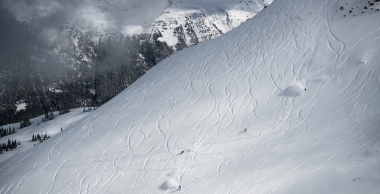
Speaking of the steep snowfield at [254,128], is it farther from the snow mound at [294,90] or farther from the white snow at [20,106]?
the white snow at [20,106]

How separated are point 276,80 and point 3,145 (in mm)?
34353

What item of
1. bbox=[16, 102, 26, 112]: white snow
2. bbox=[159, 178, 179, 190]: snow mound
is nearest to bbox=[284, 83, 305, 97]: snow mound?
bbox=[159, 178, 179, 190]: snow mound

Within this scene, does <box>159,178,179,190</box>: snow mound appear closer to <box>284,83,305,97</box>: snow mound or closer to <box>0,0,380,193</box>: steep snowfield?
<box>0,0,380,193</box>: steep snowfield

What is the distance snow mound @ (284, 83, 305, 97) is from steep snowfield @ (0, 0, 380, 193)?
0.05 meters

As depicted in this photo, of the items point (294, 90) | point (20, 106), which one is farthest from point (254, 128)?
point (20, 106)

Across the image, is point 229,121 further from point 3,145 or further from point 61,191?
point 3,145

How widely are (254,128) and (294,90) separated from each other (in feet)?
8.93

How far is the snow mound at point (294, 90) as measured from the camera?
9.49 metres

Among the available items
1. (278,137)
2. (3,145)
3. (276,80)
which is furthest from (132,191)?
(3,145)

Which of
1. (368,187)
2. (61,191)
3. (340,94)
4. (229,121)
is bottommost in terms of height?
(61,191)

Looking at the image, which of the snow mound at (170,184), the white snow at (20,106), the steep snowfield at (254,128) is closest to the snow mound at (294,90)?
the steep snowfield at (254,128)

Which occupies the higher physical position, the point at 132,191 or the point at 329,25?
the point at 329,25

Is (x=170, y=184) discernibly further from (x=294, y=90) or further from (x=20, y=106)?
(x=20, y=106)

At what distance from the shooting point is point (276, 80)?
35.5 feet
